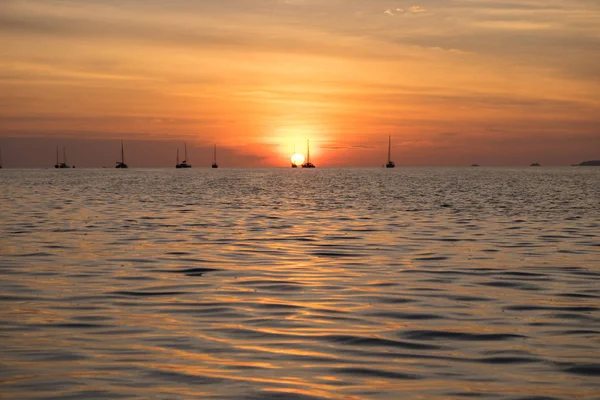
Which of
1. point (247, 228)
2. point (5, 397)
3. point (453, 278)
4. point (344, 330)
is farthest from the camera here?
point (247, 228)

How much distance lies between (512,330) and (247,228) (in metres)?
24.7

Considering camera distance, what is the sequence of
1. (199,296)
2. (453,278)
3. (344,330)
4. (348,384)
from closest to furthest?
1. (348,384)
2. (344,330)
3. (199,296)
4. (453,278)

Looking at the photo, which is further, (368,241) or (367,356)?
(368,241)

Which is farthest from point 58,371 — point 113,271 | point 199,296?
point 113,271

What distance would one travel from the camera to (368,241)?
31.9 metres

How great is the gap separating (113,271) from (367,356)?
1157cm

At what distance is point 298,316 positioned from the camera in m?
15.8

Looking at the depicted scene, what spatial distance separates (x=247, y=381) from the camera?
11.0 m

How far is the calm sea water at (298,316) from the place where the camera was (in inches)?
435

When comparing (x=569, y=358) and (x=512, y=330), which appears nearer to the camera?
(x=569, y=358)

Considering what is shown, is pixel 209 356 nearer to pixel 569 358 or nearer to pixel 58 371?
pixel 58 371

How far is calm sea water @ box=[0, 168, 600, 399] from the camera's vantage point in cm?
1104

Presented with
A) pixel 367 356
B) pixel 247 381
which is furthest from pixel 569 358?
pixel 247 381

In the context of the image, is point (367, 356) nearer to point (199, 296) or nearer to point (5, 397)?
point (5, 397)
